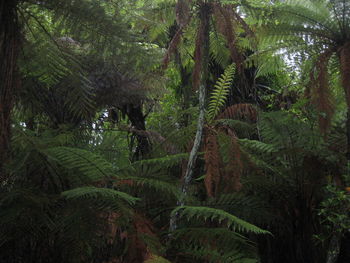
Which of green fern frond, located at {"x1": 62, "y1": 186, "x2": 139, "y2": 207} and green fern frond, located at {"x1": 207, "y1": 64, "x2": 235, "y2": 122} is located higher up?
green fern frond, located at {"x1": 207, "y1": 64, "x2": 235, "y2": 122}

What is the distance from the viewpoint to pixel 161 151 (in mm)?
3557

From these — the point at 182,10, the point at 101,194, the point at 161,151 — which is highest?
the point at 182,10

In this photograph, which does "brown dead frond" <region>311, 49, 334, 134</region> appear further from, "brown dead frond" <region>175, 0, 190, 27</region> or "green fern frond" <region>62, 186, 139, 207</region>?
"green fern frond" <region>62, 186, 139, 207</region>

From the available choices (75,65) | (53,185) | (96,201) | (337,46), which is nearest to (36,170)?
(53,185)

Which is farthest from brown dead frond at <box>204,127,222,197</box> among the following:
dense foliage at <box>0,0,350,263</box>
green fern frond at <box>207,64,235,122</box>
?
green fern frond at <box>207,64,235,122</box>

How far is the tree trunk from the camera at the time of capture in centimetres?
209

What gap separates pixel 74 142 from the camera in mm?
3764

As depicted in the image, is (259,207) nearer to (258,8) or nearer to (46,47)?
(258,8)

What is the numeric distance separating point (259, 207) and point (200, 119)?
1030 mm

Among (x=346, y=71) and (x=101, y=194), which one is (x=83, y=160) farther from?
(x=346, y=71)

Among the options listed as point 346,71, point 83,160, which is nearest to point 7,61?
point 83,160

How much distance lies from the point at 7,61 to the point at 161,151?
1.74 meters

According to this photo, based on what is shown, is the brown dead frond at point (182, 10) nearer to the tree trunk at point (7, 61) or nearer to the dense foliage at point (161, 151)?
the dense foliage at point (161, 151)

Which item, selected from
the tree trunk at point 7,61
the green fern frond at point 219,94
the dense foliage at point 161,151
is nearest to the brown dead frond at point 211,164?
the dense foliage at point 161,151
